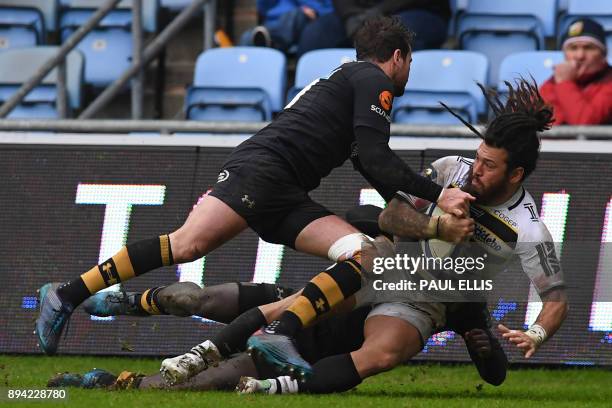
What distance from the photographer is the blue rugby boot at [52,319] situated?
7.12m

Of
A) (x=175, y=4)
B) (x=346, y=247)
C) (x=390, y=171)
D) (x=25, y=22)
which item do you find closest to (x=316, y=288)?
(x=346, y=247)

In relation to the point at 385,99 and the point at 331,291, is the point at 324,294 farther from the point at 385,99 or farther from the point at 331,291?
the point at 385,99

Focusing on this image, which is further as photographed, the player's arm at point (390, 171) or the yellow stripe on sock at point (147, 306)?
the yellow stripe on sock at point (147, 306)

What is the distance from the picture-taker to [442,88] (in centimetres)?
1112

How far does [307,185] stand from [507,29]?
4718mm

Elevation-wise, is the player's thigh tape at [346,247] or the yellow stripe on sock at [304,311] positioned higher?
the player's thigh tape at [346,247]

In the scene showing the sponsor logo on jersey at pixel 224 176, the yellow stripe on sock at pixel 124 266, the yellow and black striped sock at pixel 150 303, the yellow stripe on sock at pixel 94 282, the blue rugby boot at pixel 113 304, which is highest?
the sponsor logo on jersey at pixel 224 176

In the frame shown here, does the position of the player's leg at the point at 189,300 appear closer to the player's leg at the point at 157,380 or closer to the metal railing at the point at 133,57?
the player's leg at the point at 157,380

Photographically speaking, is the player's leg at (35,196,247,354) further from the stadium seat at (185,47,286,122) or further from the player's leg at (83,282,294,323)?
the stadium seat at (185,47,286,122)

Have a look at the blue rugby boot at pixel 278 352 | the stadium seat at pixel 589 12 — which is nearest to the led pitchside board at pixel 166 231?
the blue rugby boot at pixel 278 352

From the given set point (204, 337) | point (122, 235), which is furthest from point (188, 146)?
point (204, 337)

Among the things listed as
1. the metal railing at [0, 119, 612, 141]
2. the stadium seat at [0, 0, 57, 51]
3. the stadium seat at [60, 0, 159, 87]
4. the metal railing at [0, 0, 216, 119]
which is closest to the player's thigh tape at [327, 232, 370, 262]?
the metal railing at [0, 119, 612, 141]

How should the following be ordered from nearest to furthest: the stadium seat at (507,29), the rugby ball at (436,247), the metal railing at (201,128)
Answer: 1. the rugby ball at (436,247)
2. the metal railing at (201,128)
3. the stadium seat at (507,29)

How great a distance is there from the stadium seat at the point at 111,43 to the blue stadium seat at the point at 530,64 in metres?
3.37
